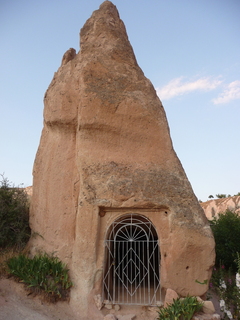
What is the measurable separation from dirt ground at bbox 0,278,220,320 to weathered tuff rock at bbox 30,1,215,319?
0.34 meters

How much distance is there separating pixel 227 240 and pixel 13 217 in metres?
7.14

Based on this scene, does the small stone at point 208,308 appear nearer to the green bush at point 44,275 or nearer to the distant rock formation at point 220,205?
the green bush at point 44,275

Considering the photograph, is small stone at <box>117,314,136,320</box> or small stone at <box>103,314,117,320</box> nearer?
small stone at <box>103,314,117,320</box>

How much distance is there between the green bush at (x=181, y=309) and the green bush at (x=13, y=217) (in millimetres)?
4104

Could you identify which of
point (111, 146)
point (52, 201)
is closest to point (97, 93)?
point (111, 146)

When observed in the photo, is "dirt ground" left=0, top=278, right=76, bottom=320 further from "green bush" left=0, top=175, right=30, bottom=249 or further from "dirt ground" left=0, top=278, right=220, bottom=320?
"green bush" left=0, top=175, right=30, bottom=249

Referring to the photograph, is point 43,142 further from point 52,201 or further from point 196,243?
point 196,243

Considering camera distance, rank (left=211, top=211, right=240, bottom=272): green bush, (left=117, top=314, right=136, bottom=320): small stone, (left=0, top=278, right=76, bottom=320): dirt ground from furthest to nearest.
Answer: (left=211, top=211, right=240, bottom=272): green bush < (left=117, top=314, right=136, bottom=320): small stone < (left=0, top=278, right=76, bottom=320): dirt ground

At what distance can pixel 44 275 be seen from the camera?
6227 mm

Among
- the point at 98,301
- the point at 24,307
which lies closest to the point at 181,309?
the point at 98,301

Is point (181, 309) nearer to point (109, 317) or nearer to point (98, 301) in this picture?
point (109, 317)

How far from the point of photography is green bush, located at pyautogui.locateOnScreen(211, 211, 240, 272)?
9.59m

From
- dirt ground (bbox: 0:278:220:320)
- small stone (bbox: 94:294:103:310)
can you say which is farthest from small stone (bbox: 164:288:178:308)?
dirt ground (bbox: 0:278:220:320)

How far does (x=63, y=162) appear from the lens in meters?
7.49
